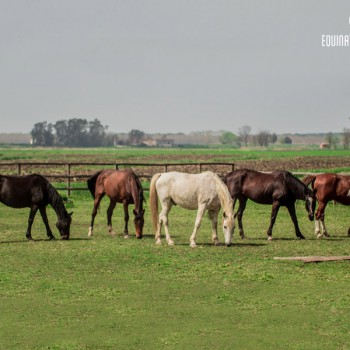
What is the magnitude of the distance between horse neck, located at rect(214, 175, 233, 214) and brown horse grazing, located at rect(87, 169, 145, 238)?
2342 mm

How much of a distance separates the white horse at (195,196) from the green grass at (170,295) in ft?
1.64

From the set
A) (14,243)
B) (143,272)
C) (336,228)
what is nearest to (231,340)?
(143,272)

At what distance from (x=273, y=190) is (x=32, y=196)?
6.01 m

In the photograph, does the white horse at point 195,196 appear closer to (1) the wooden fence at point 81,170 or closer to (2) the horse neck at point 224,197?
(2) the horse neck at point 224,197

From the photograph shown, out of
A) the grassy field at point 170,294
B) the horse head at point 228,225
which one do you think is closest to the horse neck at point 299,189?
the grassy field at point 170,294

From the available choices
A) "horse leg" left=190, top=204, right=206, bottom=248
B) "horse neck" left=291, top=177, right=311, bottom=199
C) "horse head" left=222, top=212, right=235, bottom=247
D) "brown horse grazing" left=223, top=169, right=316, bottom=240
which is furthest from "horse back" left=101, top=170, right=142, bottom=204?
"horse neck" left=291, top=177, right=311, bottom=199

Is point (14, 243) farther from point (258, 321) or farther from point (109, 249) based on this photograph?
point (258, 321)

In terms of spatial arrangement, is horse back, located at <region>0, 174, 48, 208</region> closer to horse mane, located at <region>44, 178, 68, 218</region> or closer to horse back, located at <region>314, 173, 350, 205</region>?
horse mane, located at <region>44, 178, 68, 218</region>

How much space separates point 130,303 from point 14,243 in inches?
294

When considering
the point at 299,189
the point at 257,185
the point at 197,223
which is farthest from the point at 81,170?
the point at 197,223

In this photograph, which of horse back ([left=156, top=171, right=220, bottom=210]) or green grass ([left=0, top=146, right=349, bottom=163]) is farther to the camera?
green grass ([left=0, top=146, right=349, bottom=163])

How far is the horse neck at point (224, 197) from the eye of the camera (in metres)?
16.6

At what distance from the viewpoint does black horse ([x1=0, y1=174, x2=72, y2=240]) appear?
18377 millimetres

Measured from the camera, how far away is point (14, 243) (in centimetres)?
1794
